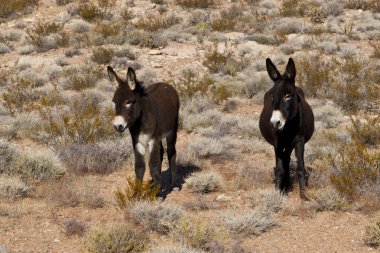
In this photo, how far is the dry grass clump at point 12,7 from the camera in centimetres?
2567

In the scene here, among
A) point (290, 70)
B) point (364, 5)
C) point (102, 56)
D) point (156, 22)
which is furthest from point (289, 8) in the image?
point (290, 70)

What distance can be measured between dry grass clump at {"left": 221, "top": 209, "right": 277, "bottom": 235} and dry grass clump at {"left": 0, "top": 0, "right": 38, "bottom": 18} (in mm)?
22384

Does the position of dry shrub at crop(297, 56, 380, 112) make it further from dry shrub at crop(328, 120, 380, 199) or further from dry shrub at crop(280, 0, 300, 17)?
dry shrub at crop(280, 0, 300, 17)

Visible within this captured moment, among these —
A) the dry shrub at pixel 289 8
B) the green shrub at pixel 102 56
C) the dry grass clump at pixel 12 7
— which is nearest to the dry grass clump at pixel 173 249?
the green shrub at pixel 102 56

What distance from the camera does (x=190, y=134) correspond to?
12.5 meters

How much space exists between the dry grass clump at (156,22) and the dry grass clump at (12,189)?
52.2 feet

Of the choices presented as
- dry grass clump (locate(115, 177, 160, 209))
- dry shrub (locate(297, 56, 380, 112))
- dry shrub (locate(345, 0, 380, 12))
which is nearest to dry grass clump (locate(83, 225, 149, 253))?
dry grass clump (locate(115, 177, 160, 209))

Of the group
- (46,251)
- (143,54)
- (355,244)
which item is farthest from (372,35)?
(46,251)

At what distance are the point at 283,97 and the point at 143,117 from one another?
2.22m

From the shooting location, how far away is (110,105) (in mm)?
14422

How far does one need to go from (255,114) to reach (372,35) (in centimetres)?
1098

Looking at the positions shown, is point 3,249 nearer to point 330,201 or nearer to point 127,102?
point 127,102

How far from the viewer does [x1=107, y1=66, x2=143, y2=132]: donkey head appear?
287 inches

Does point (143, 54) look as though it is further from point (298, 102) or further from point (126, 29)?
point (298, 102)
